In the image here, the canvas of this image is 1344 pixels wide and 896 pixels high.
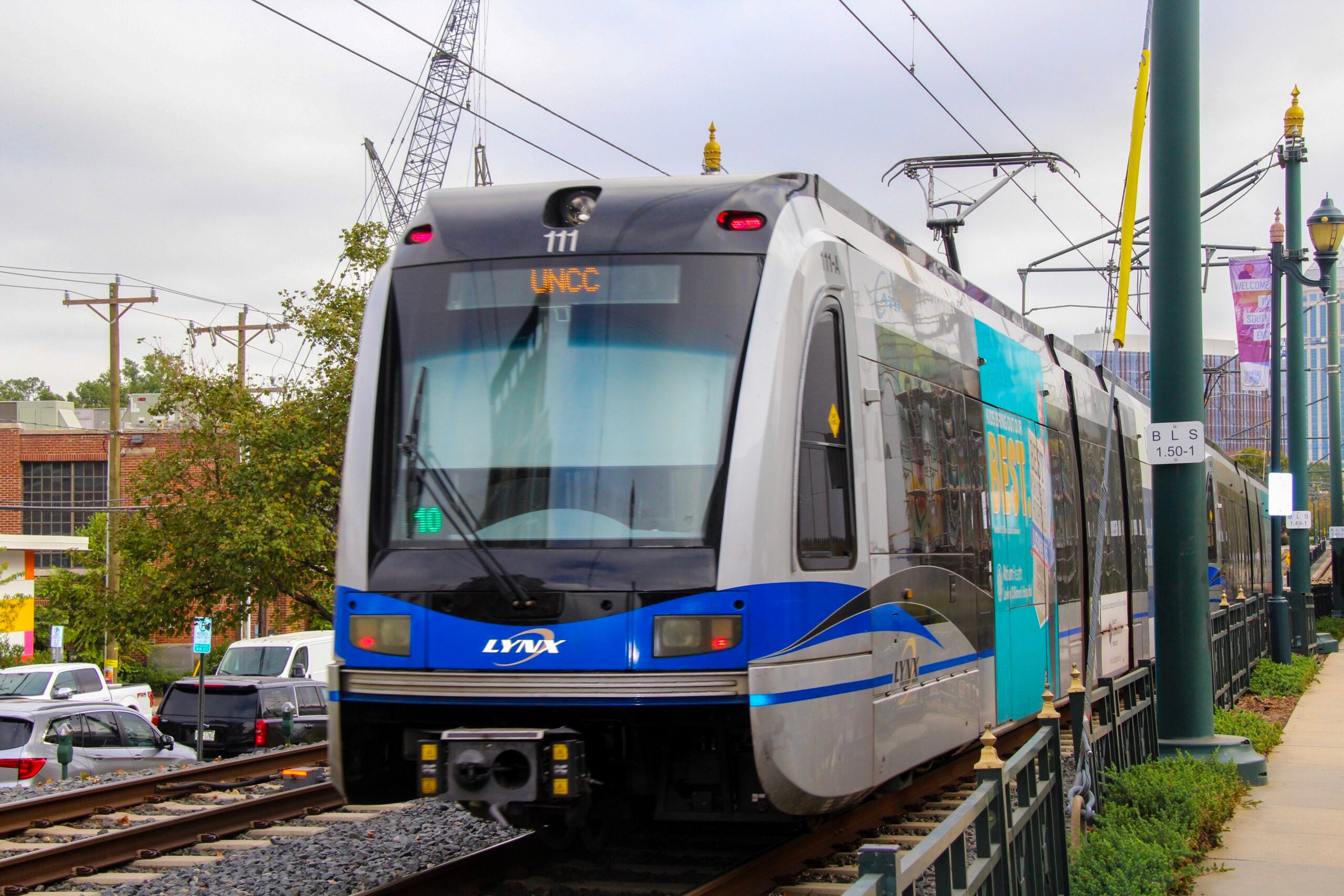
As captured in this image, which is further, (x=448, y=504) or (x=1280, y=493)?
(x=1280, y=493)

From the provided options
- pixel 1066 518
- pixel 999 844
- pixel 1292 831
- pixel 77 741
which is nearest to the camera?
pixel 999 844

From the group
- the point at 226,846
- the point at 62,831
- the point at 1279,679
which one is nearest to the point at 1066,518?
the point at 226,846

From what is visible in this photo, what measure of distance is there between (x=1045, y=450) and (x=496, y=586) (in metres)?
7.09

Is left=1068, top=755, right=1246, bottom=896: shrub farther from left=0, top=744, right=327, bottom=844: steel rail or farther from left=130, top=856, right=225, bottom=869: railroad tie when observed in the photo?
left=0, top=744, right=327, bottom=844: steel rail

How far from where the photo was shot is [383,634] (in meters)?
6.61

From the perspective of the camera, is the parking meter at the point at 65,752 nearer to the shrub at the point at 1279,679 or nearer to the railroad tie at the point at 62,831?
the railroad tie at the point at 62,831

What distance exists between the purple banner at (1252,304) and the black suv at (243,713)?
1558 cm

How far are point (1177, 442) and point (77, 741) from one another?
→ 1198cm

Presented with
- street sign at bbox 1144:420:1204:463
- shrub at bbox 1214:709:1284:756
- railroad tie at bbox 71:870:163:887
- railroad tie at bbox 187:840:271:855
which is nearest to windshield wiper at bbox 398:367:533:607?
railroad tie at bbox 71:870:163:887

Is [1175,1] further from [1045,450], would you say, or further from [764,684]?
[764,684]

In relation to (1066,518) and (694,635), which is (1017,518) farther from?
(694,635)

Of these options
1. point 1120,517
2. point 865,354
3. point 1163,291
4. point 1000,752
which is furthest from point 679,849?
point 1120,517

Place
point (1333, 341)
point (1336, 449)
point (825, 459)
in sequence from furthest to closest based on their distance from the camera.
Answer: point (1336, 449) < point (1333, 341) < point (825, 459)

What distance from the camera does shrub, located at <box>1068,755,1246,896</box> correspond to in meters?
6.93
